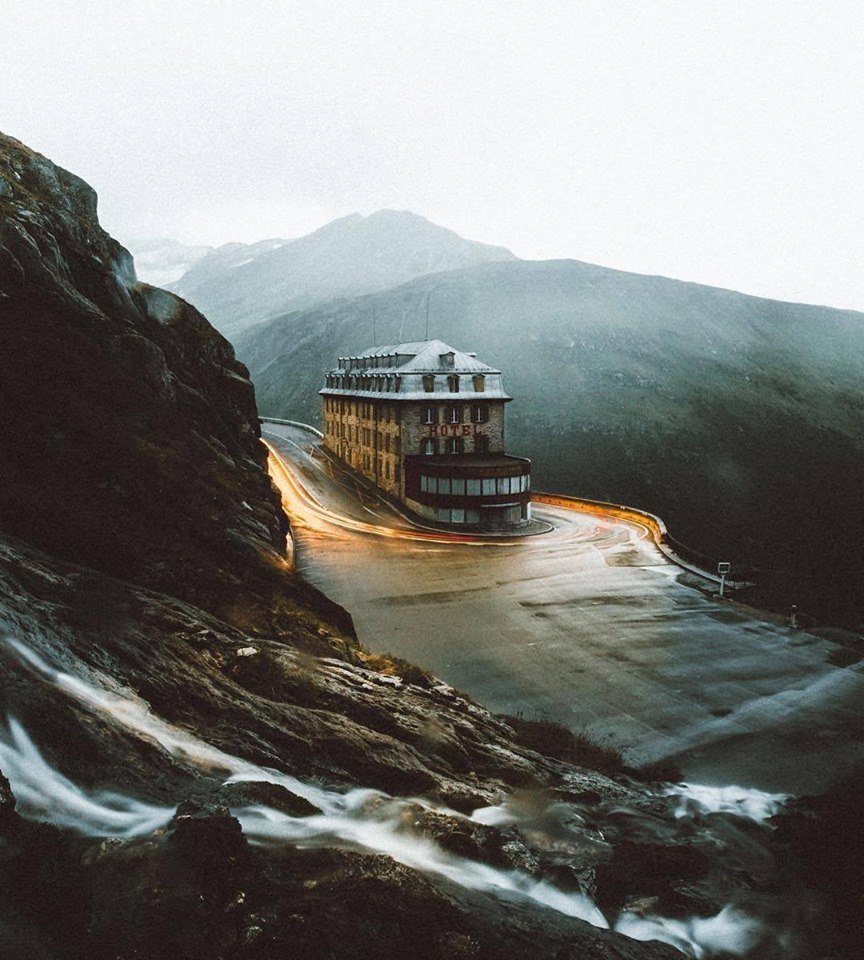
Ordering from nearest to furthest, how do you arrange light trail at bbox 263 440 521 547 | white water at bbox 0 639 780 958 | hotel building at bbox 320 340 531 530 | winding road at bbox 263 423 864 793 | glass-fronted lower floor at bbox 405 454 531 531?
white water at bbox 0 639 780 958 → winding road at bbox 263 423 864 793 → light trail at bbox 263 440 521 547 → glass-fronted lower floor at bbox 405 454 531 531 → hotel building at bbox 320 340 531 530

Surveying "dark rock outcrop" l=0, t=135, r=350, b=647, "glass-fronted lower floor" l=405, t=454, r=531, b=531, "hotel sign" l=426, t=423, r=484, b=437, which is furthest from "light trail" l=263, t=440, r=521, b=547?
"dark rock outcrop" l=0, t=135, r=350, b=647

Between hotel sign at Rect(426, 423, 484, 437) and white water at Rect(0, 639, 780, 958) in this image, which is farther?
hotel sign at Rect(426, 423, 484, 437)

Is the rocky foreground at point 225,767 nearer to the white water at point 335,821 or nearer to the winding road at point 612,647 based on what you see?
the white water at point 335,821

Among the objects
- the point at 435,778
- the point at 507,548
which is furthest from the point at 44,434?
the point at 507,548

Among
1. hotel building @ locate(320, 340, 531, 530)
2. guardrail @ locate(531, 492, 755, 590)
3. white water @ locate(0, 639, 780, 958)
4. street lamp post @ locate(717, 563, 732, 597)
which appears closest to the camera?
white water @ locate(0, 639, 780, 958)

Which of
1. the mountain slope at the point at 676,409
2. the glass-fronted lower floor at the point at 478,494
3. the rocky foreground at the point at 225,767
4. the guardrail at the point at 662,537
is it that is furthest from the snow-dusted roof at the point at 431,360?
the rocky foreground at the point at 225,767

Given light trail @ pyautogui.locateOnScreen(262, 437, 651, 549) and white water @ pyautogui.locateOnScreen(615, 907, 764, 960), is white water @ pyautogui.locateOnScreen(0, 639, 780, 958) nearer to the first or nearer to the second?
white water @ pyautogui.locateOnScreen(615, 907, 764, 960)

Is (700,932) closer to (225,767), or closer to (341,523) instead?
(225,767)

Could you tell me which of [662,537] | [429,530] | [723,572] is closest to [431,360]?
[429,530]
